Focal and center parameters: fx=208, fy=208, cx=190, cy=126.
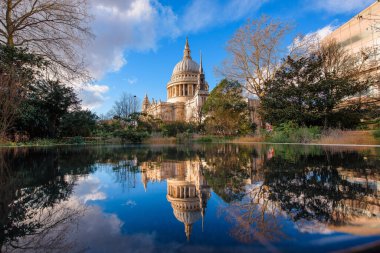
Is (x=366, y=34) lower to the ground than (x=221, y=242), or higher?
higher

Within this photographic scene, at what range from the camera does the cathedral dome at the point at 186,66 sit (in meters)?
61.5

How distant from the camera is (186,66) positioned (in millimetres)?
61969

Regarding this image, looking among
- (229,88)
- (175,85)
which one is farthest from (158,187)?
(175,85)

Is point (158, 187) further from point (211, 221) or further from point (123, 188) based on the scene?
point (211, 221)

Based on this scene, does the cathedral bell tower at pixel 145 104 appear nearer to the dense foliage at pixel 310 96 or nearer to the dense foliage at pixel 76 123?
the dense foliage at pixel 76 123

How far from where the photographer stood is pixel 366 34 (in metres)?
21.0

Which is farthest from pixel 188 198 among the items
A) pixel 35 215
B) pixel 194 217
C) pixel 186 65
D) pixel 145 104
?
pixel 145 104

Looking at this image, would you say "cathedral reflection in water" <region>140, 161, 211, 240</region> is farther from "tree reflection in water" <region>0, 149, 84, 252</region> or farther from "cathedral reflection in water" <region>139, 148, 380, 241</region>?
"tree reflection in water" <region>0, 149, 84, 252</region>

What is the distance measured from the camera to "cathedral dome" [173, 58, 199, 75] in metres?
61.5

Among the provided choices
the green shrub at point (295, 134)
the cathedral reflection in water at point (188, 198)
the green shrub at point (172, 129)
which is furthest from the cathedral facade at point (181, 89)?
the cathedral reflection in water at point (188, 198)

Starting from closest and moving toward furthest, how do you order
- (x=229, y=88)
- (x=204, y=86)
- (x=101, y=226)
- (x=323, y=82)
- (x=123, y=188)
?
(x=101, y=226)
(x=123, y=188)
(x=323, y=82)
(x=229, y=88)
(x=204, y=86)

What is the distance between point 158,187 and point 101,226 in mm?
977

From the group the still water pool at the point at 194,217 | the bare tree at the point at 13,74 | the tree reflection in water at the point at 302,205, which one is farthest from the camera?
the bare tree at the point at 13,74

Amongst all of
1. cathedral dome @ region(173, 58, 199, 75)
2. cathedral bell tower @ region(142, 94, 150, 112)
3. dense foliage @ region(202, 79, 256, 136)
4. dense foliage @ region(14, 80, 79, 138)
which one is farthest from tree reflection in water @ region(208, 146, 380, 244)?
cathedral bell tower @ region(142, 94, 150, 112)
